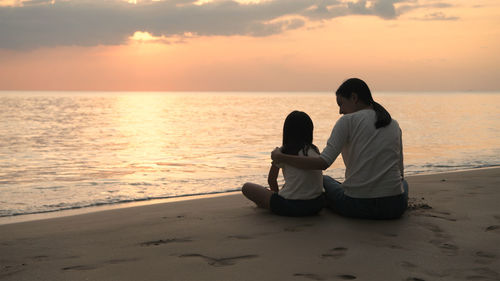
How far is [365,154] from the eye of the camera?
15.3ft

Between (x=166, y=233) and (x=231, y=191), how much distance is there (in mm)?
3985

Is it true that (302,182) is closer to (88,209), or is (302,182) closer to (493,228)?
(493,228)

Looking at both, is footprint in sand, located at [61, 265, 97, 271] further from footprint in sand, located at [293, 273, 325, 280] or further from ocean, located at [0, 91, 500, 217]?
ocean, located at [0, 91, 500, 217]

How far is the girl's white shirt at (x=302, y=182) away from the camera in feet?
16.6

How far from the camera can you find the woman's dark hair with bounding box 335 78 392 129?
14.9 feet

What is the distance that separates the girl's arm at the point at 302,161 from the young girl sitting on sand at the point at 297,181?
89 millimetres

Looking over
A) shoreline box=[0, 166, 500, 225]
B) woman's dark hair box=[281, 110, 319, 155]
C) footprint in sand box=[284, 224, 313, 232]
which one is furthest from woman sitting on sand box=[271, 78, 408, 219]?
shoreline box=[0, 166, 500, 225]

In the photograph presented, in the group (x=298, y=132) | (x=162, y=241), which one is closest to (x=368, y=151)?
(x=298, y=132)

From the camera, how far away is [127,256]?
407 cm

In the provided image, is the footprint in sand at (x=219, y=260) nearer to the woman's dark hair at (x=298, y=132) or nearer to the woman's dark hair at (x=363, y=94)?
the woman's dark hair at (x=298, y=132)

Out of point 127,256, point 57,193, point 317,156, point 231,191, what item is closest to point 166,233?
point 127,256

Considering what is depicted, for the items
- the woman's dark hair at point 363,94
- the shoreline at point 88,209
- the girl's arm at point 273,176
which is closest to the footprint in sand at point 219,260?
the girl's arm at point 273,176

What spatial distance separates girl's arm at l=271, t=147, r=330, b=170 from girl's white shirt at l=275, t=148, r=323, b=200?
122mm

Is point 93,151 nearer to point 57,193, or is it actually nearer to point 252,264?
point 57,193
